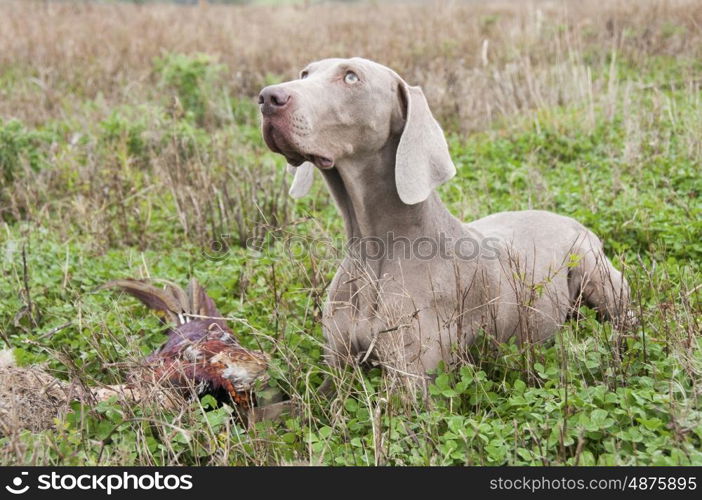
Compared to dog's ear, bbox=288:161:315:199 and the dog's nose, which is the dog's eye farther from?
dog's ear, bbox=288:161:315:199

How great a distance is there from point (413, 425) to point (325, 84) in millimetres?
1407

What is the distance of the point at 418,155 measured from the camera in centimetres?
338

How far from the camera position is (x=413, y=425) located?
9.66ft

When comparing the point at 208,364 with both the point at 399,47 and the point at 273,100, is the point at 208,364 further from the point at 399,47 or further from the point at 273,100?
the point at 399,47

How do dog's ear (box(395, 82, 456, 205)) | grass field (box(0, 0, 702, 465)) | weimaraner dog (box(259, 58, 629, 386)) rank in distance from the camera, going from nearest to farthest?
grass field (box(0, 0, 702, 465)) → weimaraner dog (box(259, 58, 629, 386)) → dog's ear (box(395, 82, 456, 205))

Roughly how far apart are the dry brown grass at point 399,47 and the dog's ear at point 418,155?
4.05 meters

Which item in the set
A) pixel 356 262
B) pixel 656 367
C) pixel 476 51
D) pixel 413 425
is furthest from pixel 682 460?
pixel 476 51

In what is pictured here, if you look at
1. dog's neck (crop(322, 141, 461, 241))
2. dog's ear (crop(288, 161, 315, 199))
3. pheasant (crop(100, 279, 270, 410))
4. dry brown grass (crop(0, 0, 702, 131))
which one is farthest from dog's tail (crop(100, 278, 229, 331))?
dry brown grass (crop(0, 0, 702, 131))

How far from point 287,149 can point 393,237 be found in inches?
25.7

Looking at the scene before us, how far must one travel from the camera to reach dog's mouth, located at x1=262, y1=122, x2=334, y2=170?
10.1 feet

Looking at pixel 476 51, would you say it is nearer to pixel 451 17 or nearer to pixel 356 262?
pixel 451 17

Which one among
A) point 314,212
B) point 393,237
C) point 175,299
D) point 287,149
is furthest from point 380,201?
point 314,212

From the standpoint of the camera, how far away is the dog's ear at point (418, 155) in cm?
334

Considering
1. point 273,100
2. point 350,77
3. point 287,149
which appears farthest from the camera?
point 350,77
